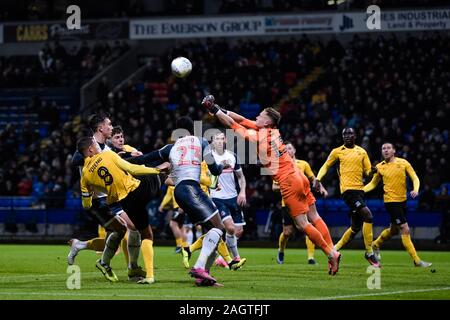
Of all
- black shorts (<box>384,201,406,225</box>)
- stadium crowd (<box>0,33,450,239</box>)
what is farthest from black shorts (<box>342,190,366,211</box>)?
stadium crowd (<box>0,33,450,239</box>)

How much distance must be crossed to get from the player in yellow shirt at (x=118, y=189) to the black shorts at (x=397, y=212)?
20.8 feet

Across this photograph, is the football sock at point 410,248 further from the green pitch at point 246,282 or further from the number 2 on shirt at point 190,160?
the number 2 on shirt at point 190,160

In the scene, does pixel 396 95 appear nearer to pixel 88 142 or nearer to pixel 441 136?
pixel 441 136

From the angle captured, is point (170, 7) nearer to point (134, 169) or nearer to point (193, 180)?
point (193, 180)

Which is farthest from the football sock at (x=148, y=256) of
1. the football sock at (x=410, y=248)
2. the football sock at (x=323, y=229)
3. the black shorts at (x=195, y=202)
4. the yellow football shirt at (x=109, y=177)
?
the football sock at (x=410, y=248)

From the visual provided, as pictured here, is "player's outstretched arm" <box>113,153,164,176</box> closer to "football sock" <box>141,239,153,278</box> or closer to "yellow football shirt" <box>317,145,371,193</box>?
"football sock" <box>141,239,153,278</box>

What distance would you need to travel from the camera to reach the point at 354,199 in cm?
1864

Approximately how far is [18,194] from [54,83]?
29.1 feet

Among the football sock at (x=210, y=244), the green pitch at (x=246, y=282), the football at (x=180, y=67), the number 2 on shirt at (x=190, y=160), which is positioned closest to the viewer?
the green pitch at (x=246, y=282)

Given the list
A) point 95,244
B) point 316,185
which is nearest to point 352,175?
point 316,185

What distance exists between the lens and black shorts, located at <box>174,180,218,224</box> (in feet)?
43.5

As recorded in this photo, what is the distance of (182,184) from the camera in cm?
1341

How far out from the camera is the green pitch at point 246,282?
11.8 metres
